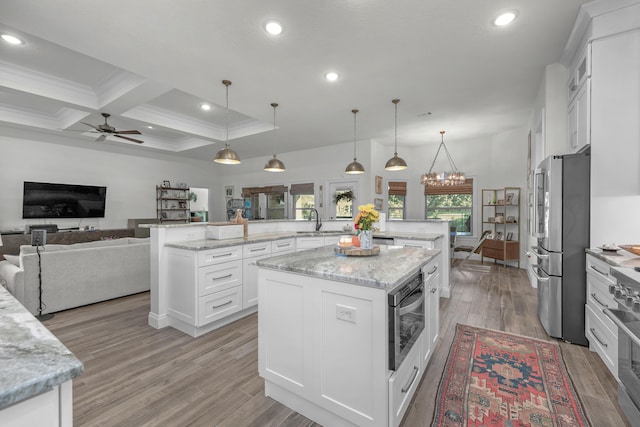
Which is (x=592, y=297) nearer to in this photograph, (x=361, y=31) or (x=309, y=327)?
(x=309, y=327)

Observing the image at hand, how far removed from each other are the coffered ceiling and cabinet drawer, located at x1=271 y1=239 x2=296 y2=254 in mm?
2156

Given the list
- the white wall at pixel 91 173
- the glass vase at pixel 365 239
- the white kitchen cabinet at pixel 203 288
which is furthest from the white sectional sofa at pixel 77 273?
the glass vase at pixel 365 239

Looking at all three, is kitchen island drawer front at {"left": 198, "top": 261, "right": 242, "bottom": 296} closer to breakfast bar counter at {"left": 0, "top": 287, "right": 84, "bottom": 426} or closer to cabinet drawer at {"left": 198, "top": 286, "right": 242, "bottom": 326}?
cabinet drawer at {"left": 198, "top": 286, "right": 242, "bottom": 326}

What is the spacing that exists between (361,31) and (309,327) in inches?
105

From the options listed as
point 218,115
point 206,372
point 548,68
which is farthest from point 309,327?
point 218,115

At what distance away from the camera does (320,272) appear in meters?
1.63

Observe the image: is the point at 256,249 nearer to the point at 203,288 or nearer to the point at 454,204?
the point at 203,288

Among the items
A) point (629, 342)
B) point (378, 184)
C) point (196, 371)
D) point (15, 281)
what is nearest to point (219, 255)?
point (196, 371)

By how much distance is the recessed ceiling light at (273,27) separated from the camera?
2.57m

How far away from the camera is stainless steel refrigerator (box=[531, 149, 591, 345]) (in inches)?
103

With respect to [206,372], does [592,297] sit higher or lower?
higher

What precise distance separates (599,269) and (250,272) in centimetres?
333

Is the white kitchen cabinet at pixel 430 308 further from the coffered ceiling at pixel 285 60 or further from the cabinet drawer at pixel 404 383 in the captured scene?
the coffered ceiling at pixel 285 60

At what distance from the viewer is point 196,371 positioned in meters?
2.27
